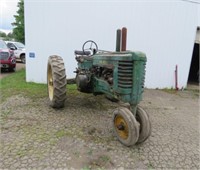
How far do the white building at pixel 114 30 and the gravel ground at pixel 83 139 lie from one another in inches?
87.4

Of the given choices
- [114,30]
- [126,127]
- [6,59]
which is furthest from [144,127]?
[6,59]

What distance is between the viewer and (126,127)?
9.07 feet

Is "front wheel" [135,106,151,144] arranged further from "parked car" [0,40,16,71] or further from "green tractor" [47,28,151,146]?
"parked car" [0,40,16,71]

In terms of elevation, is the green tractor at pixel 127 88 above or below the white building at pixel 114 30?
below

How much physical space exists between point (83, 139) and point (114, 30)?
181 inches

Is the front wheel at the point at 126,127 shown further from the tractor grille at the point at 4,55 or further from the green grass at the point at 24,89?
the tractor grille at the point at 4,55

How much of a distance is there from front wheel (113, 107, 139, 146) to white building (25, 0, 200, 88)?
3965 millimetres

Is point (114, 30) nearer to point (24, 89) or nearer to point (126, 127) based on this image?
point (24, 89)

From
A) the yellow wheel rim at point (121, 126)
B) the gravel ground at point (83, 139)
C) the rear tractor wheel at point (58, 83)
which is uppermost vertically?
the rear tractor wheel at point (58, 83)

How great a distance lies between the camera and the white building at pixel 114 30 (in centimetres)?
616

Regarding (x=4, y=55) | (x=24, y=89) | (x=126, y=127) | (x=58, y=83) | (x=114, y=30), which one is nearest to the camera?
(x=126, y=127)

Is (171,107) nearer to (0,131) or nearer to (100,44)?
(100,44)

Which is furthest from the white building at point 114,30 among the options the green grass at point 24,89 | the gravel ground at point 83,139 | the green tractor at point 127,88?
the green tractor at point 127,88

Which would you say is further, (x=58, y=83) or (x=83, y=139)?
(x=58, y=83)
